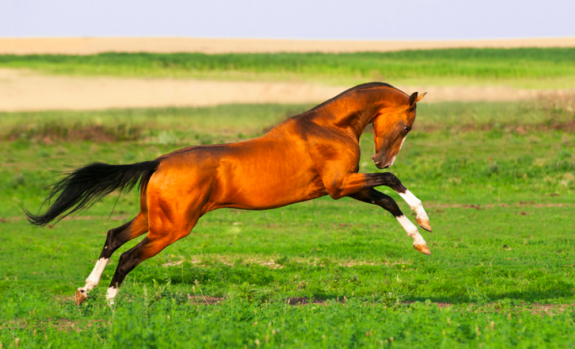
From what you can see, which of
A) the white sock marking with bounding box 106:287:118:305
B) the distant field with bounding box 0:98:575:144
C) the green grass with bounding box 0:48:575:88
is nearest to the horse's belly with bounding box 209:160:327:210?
the white sock marking with bounding box 106:287:118:305

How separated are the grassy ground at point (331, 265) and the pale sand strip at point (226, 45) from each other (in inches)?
1018

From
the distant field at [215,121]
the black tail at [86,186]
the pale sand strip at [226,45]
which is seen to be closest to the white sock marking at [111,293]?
the black tail at [86,186]

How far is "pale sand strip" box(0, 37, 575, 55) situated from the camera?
53.6 metres

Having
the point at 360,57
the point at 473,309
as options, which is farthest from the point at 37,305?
the point at 360,57

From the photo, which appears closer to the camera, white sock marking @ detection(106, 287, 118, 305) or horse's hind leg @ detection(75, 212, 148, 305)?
white sock marking @ detection(106, 287, 118, 305)

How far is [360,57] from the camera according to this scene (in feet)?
181

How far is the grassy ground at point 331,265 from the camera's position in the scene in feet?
20.3

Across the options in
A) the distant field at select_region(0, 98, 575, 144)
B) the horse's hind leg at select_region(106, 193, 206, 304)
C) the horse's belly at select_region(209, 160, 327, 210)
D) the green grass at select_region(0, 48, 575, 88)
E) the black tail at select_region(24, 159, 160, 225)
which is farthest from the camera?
the green grass at select_region(0, 48, 575, 88)

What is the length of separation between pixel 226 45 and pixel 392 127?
53.8 meters

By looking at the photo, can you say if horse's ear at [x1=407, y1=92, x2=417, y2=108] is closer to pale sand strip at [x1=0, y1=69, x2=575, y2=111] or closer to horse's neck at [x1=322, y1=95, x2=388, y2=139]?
horse's neck at [x1=322, y1=95, x2=388, y2=139]

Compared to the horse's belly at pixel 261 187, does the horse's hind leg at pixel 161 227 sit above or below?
below

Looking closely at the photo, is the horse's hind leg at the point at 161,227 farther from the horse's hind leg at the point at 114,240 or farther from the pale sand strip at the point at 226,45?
the pale sand strip at the point at 226,45

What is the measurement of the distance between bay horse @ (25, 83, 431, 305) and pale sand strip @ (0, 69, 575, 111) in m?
30.0

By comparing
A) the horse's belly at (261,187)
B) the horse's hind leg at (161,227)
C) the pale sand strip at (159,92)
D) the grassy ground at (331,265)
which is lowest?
the pale sand strip at (159,92)
